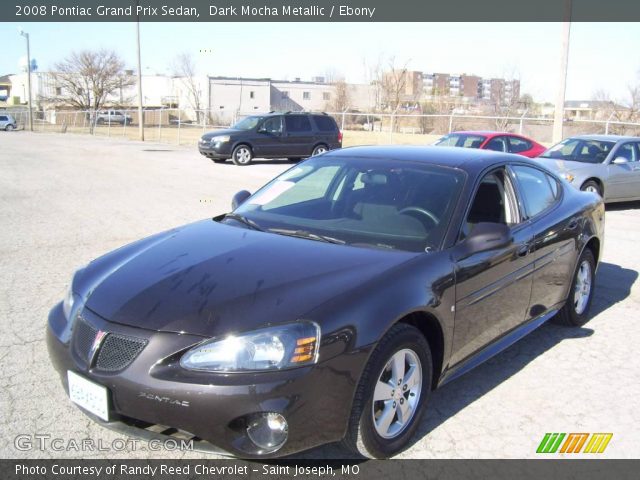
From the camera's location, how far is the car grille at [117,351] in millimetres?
2863

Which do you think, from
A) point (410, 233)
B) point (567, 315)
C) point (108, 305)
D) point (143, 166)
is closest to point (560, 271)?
point (567, 315)

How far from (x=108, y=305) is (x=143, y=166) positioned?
1723 cm

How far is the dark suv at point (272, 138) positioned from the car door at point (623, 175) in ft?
37.5

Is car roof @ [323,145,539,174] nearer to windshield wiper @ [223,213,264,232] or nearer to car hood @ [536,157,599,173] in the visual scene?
windshield wiper @ [223,213,264,232]

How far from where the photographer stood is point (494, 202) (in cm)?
436

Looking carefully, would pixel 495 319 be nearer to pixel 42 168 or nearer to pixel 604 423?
pixel 604 423

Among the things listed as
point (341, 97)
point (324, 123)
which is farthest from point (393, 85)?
point (324, 123)

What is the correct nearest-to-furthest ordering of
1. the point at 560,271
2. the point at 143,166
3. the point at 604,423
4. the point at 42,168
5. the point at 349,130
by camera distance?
the point at 604,423
the point at 560,271
the point at 42,168
the point at 143,166
the point at 349,130

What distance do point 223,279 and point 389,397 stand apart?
103cm

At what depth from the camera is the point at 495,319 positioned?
4.07 m

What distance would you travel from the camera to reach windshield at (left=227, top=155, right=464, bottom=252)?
152 inches

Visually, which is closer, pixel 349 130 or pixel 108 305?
pixel 108 305

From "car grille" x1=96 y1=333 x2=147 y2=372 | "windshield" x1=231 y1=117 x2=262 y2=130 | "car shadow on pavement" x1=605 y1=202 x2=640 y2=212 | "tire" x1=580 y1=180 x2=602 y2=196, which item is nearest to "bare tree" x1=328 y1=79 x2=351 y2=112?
"windshield" x1=231 y1=117 x2=262 y2=130

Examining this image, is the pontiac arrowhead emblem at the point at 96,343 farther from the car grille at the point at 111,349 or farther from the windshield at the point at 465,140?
the windshield at the point at 465,140
